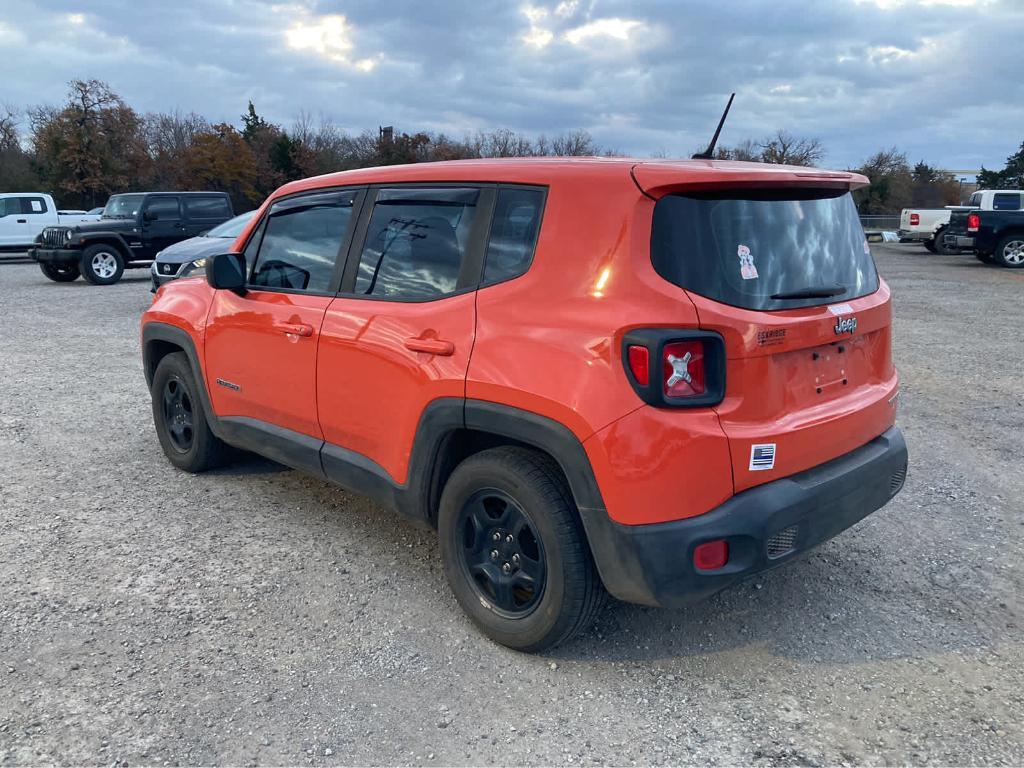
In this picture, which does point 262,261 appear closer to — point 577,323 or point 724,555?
point 577,323

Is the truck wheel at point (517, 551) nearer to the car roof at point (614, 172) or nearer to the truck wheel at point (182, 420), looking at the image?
the car roof at point (614, 172)

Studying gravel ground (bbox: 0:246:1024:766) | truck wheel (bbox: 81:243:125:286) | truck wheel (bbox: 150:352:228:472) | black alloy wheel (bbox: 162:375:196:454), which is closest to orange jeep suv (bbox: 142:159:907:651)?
gravel ground (bbox: 0:246:1024:766)

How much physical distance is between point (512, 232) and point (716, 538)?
132cm

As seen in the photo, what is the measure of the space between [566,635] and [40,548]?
2.73m

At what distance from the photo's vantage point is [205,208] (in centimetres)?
1684

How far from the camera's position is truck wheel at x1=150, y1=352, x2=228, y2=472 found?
4.84 metres

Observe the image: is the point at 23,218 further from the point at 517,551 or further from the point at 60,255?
the point at 517,551

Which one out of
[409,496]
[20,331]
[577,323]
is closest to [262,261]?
[409,496]

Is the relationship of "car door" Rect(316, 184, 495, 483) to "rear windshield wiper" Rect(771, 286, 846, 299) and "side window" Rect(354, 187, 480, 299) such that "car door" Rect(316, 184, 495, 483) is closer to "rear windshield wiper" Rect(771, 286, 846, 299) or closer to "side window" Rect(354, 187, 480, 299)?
"side window" Rect(354, 187, 480, 299)

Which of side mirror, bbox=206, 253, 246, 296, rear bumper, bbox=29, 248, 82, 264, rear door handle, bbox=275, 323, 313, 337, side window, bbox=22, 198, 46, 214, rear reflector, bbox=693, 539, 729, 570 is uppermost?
side mirror, bbox=206, 253, 246, 296

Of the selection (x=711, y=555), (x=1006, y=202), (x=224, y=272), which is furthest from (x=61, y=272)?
(x=1006, y=202)

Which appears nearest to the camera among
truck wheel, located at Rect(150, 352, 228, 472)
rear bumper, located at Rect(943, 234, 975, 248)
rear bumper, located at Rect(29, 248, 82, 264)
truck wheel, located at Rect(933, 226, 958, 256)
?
truck wheel, located at Rect(150, 352, 228, 472)

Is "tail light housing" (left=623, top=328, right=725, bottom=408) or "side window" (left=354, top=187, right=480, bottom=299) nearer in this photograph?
"tail light housing" (left=623, top=328, right=725, bottom=408)

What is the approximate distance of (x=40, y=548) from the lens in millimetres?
4012
